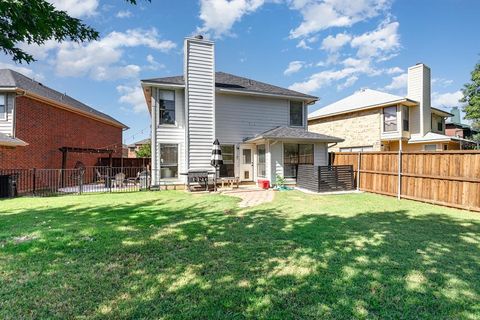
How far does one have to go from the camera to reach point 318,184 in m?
11.8

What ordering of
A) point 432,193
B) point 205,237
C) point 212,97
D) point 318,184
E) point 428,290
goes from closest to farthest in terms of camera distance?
point 428,290
point 205,237
point 432,193
point 318,184
point 212,97

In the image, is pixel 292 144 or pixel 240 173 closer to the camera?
pixel 292 144

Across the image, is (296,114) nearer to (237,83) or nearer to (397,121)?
(237,83)

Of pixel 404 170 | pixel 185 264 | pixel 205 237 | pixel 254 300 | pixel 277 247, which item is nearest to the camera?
pixel 254 300

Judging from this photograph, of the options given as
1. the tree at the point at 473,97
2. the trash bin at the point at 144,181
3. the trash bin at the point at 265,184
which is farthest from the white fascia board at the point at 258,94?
the tree at the point at 473,97

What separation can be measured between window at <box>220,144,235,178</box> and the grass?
7842mm

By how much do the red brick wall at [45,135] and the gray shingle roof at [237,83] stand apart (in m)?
6.54

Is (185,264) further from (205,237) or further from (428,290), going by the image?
(428,290)

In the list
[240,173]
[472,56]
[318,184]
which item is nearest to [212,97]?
[240,173]

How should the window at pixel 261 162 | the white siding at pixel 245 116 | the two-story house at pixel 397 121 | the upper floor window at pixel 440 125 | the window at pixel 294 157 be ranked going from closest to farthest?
1. the window at pixel 294 157
2. the window at pixel 261 162
3. the white siding at pixel 245 116
4. the two-story house at pixel 397 121
5. the upper floor window at pixel 440 125

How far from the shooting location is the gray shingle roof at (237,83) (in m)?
13.8

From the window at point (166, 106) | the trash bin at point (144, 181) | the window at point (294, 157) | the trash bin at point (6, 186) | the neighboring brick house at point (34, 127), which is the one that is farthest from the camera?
the window at point (294, 157)

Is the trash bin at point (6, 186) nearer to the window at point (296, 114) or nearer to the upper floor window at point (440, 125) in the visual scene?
the window at point (296, 114)

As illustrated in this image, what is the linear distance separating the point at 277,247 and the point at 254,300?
1.77 metres
